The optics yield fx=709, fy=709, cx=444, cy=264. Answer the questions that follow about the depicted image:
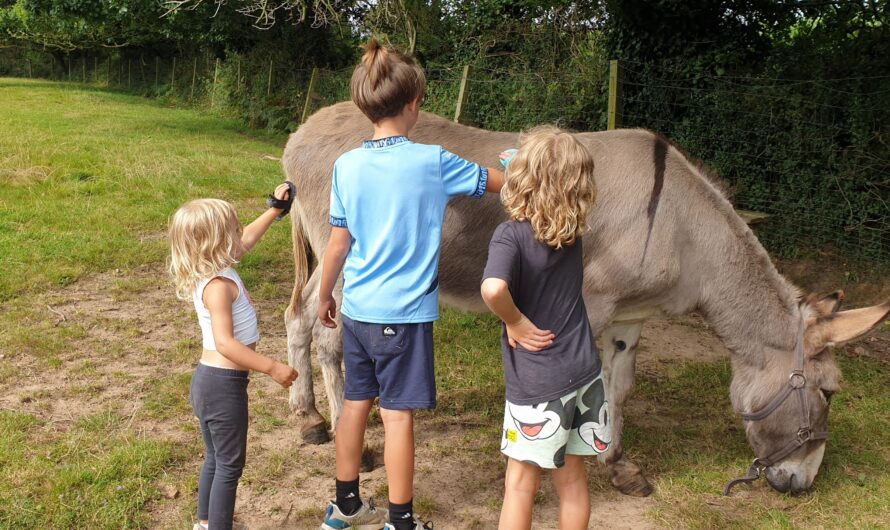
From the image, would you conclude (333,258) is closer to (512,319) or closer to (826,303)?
(512,319)

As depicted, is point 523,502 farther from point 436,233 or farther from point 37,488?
point 37,488

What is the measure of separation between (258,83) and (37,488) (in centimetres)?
1568

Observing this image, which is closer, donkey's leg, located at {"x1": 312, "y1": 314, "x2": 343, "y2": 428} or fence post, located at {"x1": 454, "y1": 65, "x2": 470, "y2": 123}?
donkey's leg, located at {"x1": 312, "y1": 314, "x2": 343, "y2": 428}

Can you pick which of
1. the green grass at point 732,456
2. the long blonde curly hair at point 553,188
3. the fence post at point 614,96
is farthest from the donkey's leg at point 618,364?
the fence post at point 614,96

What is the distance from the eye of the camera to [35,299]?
524 centimetres

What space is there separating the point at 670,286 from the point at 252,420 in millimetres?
2370

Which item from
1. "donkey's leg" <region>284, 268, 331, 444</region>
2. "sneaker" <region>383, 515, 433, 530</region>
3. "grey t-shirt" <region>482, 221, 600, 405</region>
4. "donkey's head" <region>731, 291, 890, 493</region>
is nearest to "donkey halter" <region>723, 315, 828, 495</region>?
"donkey's head" <region>731, 291, 890, 493</region>

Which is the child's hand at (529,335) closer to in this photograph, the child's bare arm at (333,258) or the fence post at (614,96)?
the child's bare arm at (333,258)

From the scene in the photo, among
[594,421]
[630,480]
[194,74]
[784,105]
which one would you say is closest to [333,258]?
[594,421]

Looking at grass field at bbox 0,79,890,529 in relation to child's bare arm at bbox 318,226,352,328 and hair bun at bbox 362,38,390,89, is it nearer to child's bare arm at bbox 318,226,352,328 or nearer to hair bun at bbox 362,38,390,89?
child's bare arm at bbox 318,226,352,328

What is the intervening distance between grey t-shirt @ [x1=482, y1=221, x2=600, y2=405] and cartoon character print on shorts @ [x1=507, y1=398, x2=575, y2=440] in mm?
25

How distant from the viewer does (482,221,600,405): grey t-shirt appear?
243cm

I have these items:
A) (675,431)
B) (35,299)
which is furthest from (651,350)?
(35,299)

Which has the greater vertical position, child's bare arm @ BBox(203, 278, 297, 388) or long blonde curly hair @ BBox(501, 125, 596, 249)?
long blonde curly hair @ BBox(501, 125, 596, 249)
